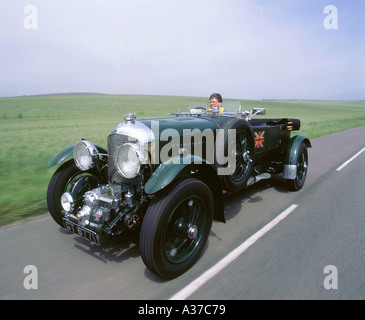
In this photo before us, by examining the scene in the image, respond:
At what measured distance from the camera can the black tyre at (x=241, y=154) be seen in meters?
3.53

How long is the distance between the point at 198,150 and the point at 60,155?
173 centimetres

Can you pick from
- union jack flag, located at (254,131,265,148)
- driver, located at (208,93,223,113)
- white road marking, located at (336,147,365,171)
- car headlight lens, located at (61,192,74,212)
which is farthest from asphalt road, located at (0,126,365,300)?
white road marking, located at (336,147,365,171)

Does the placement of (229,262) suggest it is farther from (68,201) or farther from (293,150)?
(293,150)

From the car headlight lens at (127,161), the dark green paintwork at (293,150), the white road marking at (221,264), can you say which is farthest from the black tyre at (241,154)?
the dark green paintwork at (293,150)

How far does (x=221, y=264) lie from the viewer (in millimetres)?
2764

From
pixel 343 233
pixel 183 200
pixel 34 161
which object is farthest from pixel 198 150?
pixel 34 161

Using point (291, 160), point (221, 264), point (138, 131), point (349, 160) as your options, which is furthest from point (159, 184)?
point (349, 160)

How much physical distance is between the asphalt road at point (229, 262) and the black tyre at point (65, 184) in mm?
326

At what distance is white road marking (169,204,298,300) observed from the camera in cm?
234

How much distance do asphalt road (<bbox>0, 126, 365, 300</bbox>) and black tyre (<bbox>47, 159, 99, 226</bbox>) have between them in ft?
1.07

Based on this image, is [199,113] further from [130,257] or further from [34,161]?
[34,161]

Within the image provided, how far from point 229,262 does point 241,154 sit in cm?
165

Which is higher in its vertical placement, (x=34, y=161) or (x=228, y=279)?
(x=34, y=161)
